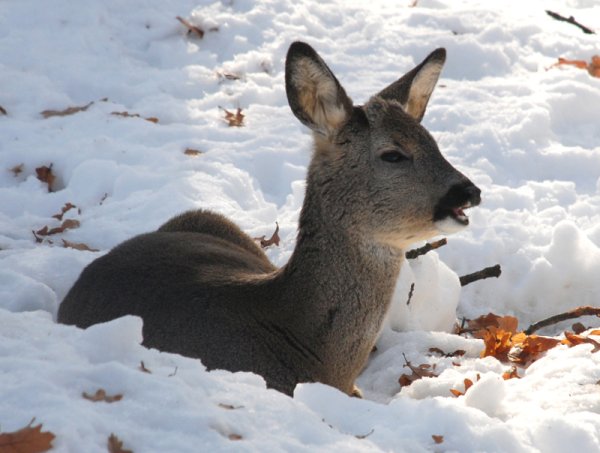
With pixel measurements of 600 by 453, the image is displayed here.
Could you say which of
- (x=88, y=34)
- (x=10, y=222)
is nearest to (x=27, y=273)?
(x=10, y=222)

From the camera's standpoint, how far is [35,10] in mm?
9531

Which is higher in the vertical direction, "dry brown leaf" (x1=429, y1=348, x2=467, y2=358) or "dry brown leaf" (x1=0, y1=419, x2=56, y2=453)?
"dry brown leaf" (x1=0, y1=419, x2=56, y2=453)

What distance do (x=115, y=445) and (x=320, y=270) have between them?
7.32 feet

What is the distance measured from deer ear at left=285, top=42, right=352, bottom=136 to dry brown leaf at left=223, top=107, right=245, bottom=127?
9.86 ft

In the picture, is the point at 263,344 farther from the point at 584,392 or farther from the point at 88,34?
the point at 88,34

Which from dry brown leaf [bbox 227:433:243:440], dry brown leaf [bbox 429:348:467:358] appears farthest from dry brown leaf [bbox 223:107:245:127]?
dry brown leaf [bbox 227:433:243:440]

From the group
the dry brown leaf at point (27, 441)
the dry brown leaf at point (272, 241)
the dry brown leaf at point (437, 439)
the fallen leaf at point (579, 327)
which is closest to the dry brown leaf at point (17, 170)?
the dry brown leaf at point (272, 241)

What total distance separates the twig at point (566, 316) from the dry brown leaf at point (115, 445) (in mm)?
3635

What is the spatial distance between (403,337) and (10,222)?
270cm

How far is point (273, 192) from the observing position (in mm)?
7648

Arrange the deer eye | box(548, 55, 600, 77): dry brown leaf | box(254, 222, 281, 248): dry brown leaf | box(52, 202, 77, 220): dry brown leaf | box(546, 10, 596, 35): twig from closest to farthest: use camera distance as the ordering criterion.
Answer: the deer eye
box(254, 222, 281, 248): dry brown leaf
box(52, 202, 77, 220): dry brown leaf
box(548, 55, 600, 77): dry brown leaf
box(546, 10, 596, 35): twig

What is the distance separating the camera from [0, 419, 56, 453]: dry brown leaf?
115 inches

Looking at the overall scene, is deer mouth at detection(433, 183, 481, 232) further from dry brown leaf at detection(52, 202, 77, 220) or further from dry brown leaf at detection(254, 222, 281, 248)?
dry brown leaf at detection(52, 202, 77, 220)

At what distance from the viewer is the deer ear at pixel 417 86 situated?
5.71 meters
